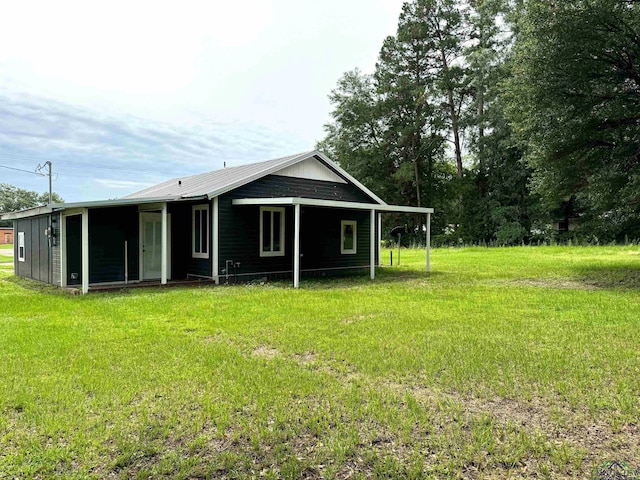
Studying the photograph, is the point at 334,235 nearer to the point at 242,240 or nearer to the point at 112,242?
the point at 242,240

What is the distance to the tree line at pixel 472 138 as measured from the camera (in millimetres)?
12430

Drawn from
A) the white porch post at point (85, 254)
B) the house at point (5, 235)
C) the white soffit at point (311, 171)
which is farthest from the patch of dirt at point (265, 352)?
the house at point (5, 235)

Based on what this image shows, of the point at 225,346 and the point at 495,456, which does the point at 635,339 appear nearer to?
the point at 495,456

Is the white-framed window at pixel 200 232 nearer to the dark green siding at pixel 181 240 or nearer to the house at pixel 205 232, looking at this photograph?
the house at pixel 205 232

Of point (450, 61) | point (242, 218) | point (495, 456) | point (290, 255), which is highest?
point (450, 61)

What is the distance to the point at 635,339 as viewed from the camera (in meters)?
5.44

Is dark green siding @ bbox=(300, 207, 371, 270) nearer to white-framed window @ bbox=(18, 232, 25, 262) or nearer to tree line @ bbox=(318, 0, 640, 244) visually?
tree line @ bbox=(318, 0, 640, 244)

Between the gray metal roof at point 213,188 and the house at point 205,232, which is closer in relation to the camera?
the gray metal roof at point 213,188

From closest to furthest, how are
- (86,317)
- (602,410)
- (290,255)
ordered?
(602,410)
(86,317)
(290,255)

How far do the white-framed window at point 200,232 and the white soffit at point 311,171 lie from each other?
2.28 m

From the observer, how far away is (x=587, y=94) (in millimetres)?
11477

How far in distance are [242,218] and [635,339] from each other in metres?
8.89

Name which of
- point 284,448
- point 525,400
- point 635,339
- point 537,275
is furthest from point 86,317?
point 537,275

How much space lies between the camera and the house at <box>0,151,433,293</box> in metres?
10.5
